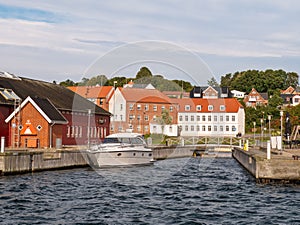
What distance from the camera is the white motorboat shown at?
4078 centimetres

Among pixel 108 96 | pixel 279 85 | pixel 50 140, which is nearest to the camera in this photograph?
pixel 50 140

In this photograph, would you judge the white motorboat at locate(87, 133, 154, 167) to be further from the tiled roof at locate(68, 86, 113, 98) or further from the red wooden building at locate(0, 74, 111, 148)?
the tiled roof at locate(68, 86, 113, 98)

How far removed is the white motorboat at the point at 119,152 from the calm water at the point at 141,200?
5.20 metres

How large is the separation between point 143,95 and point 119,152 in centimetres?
1298

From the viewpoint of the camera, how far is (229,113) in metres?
113

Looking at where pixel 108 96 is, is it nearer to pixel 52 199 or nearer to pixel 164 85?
pixel 164 85

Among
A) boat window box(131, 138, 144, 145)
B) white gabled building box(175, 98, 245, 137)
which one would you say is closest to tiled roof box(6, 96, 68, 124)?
boat window box(131, 138, 144, 145)

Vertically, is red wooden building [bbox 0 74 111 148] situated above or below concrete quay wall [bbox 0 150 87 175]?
above

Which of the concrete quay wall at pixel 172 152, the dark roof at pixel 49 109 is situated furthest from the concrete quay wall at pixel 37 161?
the concrete quay wall at pixel 172 152

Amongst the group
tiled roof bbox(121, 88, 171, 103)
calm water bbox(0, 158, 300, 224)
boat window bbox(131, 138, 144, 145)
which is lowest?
calm water bbox(0, 158, 300, 224)

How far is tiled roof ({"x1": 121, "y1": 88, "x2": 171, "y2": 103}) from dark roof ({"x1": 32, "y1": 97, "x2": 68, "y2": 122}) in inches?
339

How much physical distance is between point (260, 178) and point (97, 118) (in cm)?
3711

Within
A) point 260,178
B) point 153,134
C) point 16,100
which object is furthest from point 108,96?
point 260,178

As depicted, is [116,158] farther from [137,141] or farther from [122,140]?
[137,141]
